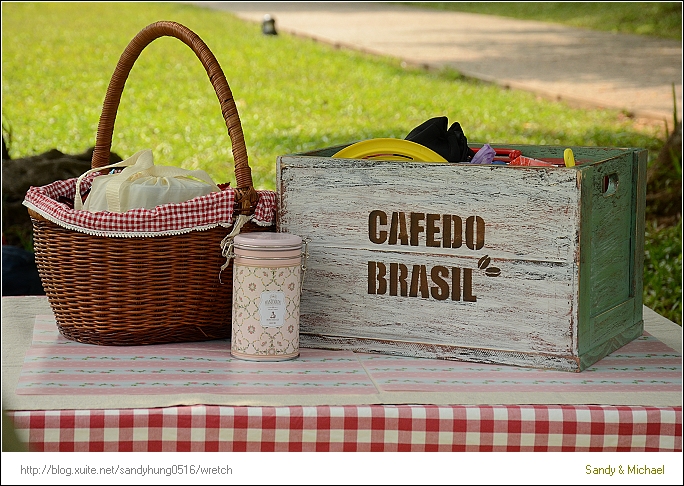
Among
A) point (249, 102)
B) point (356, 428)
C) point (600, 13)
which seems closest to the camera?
point (356, 428)

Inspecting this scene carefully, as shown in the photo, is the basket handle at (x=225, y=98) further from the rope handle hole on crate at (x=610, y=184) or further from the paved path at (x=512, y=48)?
the paved path at (x=512, y=48)

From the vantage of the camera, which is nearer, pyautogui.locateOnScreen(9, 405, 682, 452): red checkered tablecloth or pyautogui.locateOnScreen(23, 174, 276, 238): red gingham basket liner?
pyautogui.locateOnScreen(9, 405, 682, 452): red checkered tablecloth

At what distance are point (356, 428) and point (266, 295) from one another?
0.99ft

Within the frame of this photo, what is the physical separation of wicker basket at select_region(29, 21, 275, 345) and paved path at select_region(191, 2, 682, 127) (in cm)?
625

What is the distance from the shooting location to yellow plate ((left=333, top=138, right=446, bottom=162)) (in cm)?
164

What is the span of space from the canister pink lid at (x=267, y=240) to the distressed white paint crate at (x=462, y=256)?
0.07 meters

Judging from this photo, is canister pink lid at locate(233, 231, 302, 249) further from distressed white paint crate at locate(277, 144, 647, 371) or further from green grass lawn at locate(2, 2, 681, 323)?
green grass lawn at locate(2, 2, 681, 323)

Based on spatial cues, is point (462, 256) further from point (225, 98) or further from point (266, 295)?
point (225, 98)

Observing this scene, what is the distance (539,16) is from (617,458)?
13.9 metres

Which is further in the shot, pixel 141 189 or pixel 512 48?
pixel 512 48

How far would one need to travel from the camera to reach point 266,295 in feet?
5.07

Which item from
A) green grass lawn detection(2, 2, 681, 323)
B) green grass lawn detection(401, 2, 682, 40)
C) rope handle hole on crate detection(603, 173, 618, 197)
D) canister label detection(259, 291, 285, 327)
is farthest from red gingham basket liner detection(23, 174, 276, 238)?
green grass lawn detection(401, 2, 682, 40)

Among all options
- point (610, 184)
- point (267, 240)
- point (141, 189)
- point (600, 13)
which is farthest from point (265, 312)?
point (600, 13)

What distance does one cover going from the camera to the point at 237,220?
5.34 feet
